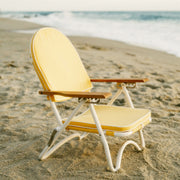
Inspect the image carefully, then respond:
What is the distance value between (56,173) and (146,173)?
728 millimetres

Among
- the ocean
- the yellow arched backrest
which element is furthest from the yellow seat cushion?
the ocean

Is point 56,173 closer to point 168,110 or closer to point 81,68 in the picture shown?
point 81,68

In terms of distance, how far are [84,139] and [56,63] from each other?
2.79 feet

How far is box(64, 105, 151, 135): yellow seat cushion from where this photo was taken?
2.25 meters

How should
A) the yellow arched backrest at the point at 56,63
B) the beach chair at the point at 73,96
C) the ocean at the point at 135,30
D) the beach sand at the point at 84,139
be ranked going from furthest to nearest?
the ocean at the point at 135,30 → the yellow arched backrest at the point at 56,63 → the beach sand at the point at 84,139 → the beach chair at the point at 73,96

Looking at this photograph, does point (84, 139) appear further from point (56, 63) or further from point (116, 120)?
point (56, 63)

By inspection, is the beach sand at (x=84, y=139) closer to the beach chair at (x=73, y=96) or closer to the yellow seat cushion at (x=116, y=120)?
the beach chair at (x=73, y=96)

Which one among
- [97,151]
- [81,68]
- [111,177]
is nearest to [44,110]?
[81,68]

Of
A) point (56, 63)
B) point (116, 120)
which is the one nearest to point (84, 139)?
point (116, 120)

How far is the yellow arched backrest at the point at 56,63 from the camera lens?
256cm

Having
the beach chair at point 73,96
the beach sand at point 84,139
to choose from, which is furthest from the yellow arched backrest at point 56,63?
the beach sand at point 84,139

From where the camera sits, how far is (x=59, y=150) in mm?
2771

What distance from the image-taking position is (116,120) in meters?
2.42

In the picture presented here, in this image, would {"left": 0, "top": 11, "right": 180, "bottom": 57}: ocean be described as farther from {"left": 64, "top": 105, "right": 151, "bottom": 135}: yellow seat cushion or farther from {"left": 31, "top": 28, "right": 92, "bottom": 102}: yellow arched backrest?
{"left": 64, "top": 105, "right": 151, "bottom": 135}: yellow seat cushion
